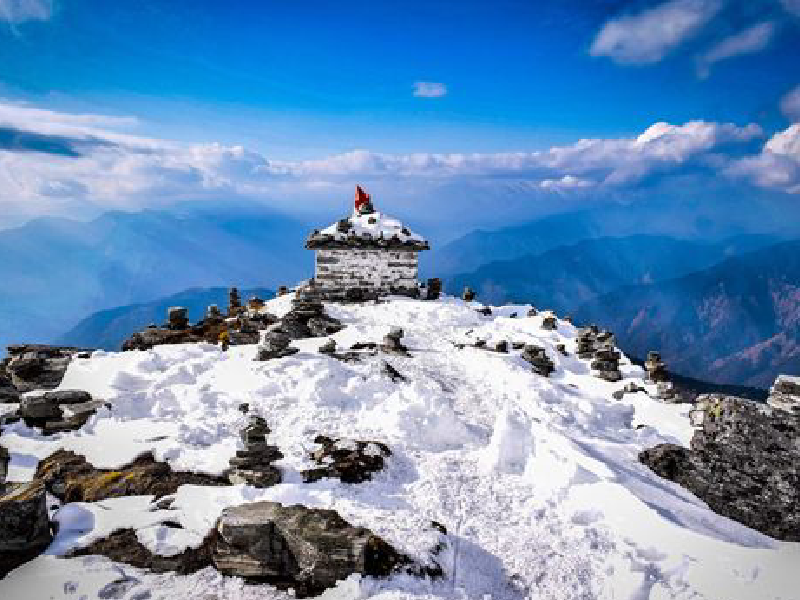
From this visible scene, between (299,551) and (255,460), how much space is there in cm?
275

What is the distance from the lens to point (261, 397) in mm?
12289

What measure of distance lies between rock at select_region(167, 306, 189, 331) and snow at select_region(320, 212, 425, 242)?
7.67 meters

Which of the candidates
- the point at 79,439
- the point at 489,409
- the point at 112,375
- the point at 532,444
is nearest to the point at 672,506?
the point at 532,444

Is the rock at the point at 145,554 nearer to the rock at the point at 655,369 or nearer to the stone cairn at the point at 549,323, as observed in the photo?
the rock at the point at 655,369

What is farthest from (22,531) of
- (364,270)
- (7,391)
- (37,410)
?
(364,270)

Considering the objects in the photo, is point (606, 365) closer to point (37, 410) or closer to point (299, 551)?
point (299, 551)

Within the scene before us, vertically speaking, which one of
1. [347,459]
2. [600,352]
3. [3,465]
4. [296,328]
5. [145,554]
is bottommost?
[3,465]

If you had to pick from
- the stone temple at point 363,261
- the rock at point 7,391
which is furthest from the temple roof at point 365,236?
the rock at point 7,391

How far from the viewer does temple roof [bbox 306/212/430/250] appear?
2384 cm

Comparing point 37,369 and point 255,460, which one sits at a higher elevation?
point 255,460

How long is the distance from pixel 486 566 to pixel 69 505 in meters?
6.57

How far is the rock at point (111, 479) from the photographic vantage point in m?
8.38

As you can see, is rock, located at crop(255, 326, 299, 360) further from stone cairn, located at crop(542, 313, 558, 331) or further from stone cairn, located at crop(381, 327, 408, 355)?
stone cairn, located at crop(542, 313, 558, 331)

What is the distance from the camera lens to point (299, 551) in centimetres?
657
